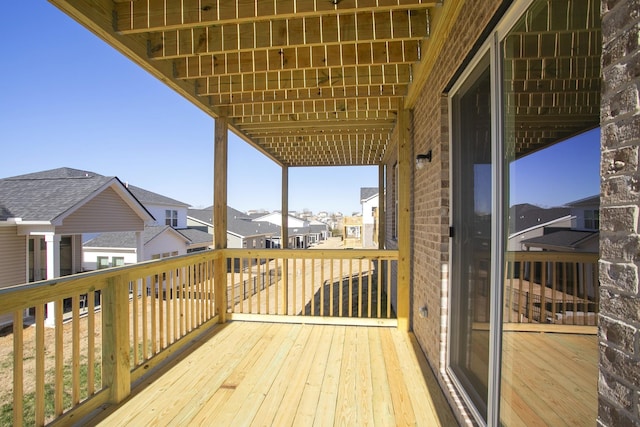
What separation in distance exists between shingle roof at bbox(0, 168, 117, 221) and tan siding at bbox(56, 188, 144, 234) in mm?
371

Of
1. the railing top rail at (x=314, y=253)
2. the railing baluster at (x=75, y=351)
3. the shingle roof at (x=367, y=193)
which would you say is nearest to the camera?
the railing baluster at (x=75, y=351)

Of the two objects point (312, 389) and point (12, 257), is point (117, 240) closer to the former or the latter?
point (12, 257)

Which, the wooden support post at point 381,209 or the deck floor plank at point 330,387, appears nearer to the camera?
the deck floor plank at point 330,387

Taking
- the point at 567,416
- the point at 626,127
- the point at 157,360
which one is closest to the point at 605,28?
the point at 626,127

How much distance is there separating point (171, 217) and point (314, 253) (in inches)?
614

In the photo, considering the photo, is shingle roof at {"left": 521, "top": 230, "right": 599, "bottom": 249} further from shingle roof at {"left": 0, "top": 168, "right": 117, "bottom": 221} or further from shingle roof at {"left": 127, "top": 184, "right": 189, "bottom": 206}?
shingle roof at {"left": 127, "top": 184, "right": 189, "bottom": 206}

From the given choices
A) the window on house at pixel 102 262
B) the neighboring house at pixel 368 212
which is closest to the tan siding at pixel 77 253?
the window on house at pixel 102 262

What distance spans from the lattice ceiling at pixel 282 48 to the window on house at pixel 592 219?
163 centimetres

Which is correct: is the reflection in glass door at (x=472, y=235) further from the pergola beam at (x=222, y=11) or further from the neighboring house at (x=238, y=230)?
the neighboring house at (x=238, y=230)

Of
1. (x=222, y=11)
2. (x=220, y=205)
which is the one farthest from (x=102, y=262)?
(x=222, y=11)

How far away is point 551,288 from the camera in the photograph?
3.59 feet

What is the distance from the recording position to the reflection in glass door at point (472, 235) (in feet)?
5.62

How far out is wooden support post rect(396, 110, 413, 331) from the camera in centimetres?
362

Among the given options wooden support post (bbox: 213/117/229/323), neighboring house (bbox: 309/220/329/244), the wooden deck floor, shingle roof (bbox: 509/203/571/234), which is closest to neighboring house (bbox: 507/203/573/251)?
shingle roof (bbox: 509/203/571/234)
